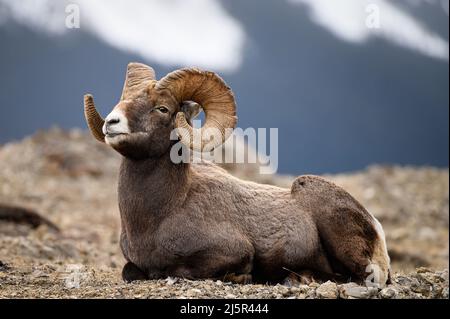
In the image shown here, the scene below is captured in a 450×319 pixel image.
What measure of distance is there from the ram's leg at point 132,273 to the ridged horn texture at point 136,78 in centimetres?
239

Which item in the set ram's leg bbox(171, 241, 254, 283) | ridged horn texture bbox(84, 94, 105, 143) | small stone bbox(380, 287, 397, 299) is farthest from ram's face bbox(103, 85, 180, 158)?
small stone bbox(380, 287, 397, 299)

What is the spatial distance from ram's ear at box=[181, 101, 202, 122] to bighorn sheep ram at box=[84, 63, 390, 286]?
0.01 meters

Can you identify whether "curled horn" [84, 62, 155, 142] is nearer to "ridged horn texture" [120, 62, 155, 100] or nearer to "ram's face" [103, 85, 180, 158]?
"ridged horn texture" [120, 62, 155, 100]

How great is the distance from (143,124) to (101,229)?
14896 mm

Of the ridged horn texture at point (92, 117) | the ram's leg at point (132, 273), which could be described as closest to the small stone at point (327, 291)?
the ram's leg at point (132, 273)

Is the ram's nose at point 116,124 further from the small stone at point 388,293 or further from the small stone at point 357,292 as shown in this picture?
the small stone at point 388,293

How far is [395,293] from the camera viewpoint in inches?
319

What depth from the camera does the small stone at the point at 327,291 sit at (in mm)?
7891

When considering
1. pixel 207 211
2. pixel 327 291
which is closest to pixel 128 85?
pixel 207 211

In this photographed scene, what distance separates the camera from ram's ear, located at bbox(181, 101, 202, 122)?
966 cm
